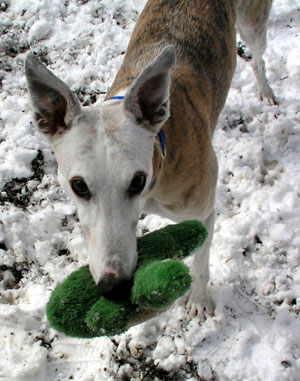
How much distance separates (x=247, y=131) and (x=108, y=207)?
2921 mm

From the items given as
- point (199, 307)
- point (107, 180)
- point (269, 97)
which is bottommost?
point (199, 307)

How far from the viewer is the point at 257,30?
162 inches

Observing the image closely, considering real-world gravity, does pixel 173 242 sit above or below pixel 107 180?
below

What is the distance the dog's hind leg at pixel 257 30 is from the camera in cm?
393

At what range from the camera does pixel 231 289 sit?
3.32 metres

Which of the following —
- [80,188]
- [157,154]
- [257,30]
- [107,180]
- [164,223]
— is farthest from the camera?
[257,30]

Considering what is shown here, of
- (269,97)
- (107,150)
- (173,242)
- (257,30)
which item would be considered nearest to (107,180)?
(107,150)

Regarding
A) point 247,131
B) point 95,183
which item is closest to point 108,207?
point 95,183

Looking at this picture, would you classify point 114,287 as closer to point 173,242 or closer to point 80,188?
point 173,242

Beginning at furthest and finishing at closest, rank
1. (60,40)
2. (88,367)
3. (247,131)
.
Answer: (60,40) < (247,131) < (88,367)

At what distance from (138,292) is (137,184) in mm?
Result: 598

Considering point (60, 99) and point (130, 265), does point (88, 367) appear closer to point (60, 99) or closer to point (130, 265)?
point (130, 265)

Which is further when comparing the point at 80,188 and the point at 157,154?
the point at 157,154

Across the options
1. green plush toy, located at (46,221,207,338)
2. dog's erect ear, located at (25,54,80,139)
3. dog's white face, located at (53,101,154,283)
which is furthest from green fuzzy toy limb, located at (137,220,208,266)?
dog's erect ear, located at (25,54,80,139)
